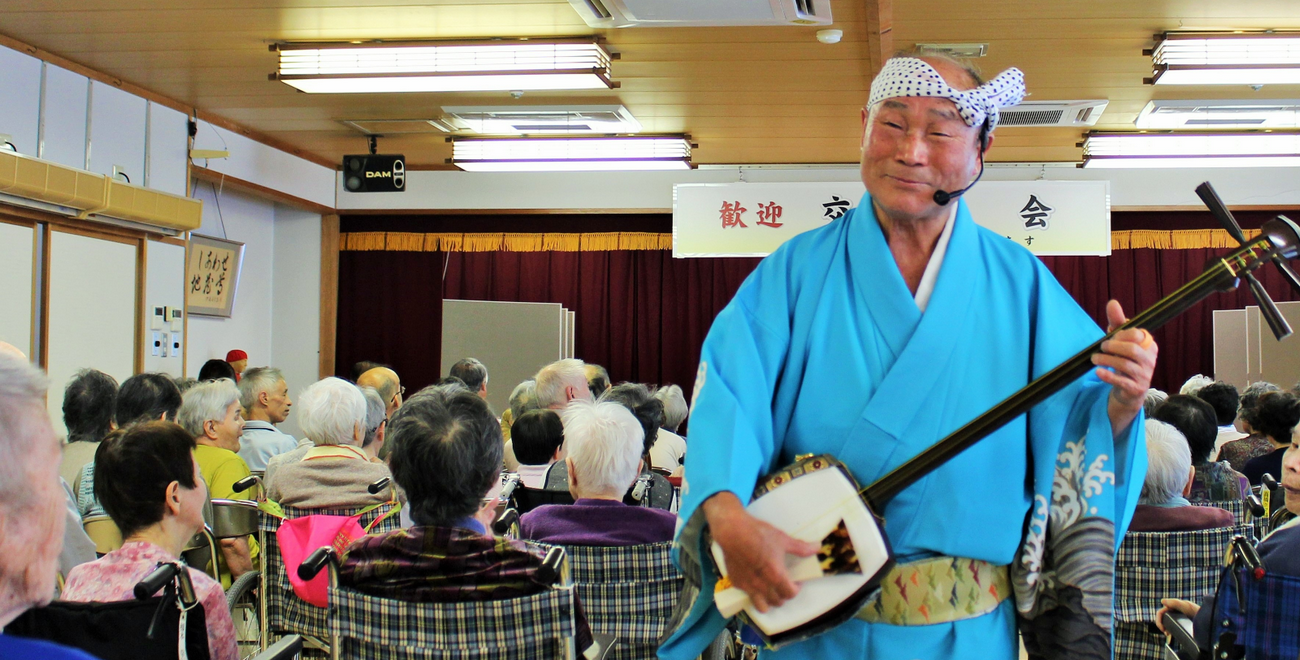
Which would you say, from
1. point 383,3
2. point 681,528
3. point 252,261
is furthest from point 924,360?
point 252,261

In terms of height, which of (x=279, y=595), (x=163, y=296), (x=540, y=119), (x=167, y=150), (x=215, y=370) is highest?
(x=540, y=119)

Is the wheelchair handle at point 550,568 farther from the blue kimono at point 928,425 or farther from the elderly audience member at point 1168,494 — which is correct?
the elderly audience member at point 1168,494

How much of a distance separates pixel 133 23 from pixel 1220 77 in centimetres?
544

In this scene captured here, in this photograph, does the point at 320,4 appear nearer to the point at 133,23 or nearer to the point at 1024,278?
the point at 133,23

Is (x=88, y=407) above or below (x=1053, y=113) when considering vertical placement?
below

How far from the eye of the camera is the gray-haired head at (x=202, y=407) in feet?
11.5

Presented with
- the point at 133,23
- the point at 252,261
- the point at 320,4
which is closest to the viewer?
the point at 320,4

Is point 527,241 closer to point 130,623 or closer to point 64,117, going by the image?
point 64,117

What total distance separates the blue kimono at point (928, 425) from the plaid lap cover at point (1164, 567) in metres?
1.37

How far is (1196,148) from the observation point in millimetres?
6879

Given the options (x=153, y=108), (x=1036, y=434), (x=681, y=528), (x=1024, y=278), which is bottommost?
(x=681, y=528)

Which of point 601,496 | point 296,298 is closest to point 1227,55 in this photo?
point 601,496

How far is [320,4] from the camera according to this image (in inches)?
181

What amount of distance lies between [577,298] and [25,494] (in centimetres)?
817
